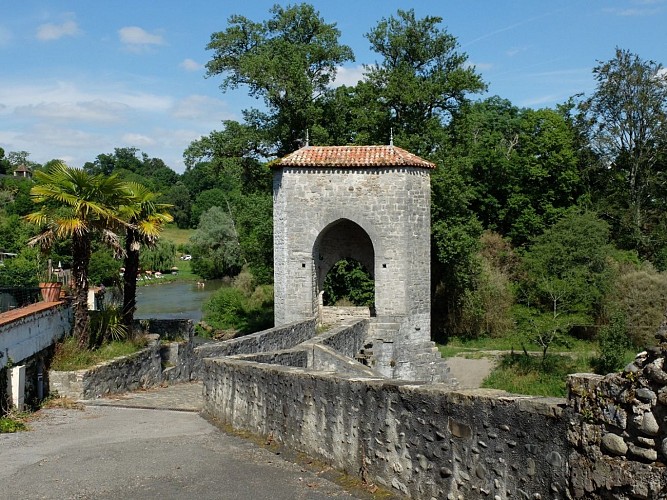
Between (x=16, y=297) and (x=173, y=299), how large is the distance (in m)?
34.3

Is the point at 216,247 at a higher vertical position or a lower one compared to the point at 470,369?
higher

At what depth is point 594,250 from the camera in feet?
106

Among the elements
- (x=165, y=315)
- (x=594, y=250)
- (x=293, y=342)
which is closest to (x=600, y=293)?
(x=594, y=250)

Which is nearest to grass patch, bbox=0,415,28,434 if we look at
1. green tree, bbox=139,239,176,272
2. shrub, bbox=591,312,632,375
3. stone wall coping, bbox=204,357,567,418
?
stone wall coping, bbox=204,357,567,418

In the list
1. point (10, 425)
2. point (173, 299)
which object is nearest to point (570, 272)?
point (10, 425)

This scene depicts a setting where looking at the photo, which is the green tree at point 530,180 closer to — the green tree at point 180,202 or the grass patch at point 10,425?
the grass patch at point 10,425

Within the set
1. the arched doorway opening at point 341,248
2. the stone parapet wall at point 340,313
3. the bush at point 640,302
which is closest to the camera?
the stone parapet wall at point 340,313

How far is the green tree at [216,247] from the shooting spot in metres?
56.2

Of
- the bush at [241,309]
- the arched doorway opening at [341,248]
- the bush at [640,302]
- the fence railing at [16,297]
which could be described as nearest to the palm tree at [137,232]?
the fence railing at [16,297]

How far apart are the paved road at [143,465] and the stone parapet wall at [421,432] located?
422 millimetres

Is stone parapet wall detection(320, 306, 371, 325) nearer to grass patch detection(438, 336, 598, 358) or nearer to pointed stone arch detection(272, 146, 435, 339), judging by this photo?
pointed stone arch detection(272, 146, 435, 339)

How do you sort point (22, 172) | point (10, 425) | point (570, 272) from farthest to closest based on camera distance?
point (22, 172), point (570, 272), point (10, 425)

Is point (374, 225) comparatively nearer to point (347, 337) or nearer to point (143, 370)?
point (347, 337)

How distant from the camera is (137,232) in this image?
16938mm
